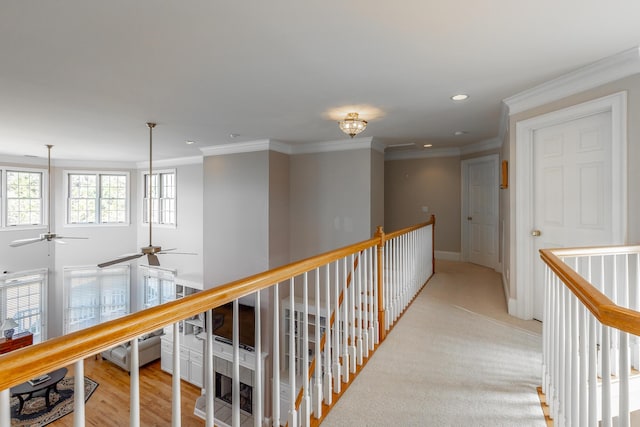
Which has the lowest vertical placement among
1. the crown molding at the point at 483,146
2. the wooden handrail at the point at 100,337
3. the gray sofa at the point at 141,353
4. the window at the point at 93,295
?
the gray sofa at the point at 141,353

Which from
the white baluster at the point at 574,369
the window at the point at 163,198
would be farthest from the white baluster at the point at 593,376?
the window at the point at 163,198

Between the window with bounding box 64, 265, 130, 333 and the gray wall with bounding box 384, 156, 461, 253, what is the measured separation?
7.16 metres

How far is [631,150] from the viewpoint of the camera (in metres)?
2.37

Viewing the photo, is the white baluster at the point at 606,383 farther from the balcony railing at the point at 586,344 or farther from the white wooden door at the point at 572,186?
the white wooden door at the point at 572,186

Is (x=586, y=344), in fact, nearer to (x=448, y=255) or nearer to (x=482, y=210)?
(x=482, y=210)

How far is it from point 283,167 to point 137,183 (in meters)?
4.99

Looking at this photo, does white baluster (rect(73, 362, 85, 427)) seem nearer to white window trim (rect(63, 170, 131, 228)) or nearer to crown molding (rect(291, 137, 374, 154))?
crown molding (rect(291, 137, 374, 154))

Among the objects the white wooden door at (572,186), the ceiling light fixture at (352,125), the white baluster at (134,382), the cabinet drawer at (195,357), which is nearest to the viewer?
the white baluster at (134,382)

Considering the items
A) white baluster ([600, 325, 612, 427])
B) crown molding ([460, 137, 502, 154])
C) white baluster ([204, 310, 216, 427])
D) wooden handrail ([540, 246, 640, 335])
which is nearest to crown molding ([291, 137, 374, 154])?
crown molding ([460, 137, 502, 154])

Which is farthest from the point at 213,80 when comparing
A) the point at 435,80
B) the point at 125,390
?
the point at 125,390

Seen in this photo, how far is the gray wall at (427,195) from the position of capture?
21.6 feet

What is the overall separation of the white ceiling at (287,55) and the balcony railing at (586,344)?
1459mm

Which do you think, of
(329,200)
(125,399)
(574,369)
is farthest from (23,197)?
(574,369)

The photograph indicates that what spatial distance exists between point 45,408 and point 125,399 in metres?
1.26
